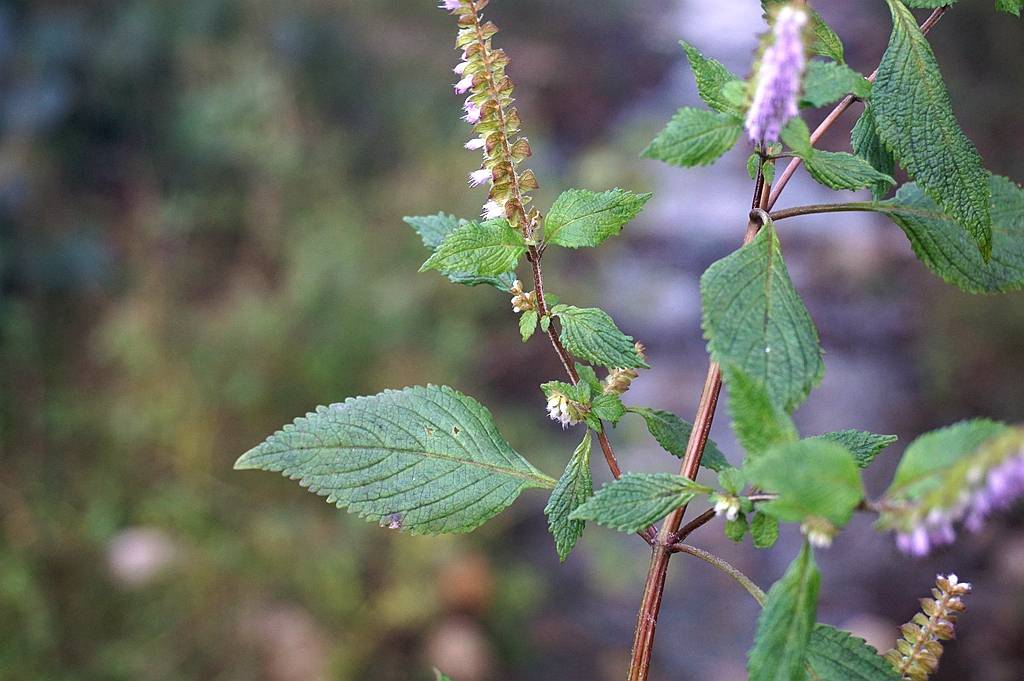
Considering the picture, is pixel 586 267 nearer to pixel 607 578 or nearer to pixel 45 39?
pixel 607 578

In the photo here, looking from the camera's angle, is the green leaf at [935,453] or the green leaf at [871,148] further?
the green leaf at [871,148]

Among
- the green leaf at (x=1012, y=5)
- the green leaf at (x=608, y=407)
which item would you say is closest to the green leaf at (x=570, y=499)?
the green leaf at (x=608, y=407)

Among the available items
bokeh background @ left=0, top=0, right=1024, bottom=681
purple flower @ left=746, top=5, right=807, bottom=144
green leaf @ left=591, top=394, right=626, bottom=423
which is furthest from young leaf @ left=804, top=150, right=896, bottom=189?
bokeh background @ left=0, top=0, right=1024, bottom=681

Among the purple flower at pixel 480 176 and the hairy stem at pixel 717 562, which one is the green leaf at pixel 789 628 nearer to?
the hairy stem at pixel 717 562

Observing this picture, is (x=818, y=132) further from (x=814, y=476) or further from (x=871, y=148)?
(x=814, y=476)

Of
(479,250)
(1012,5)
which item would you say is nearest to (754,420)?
(479,250)

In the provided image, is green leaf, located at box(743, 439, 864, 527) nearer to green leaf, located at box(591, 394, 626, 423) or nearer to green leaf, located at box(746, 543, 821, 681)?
green leaf, located at box(746, 543, 821, 681)
